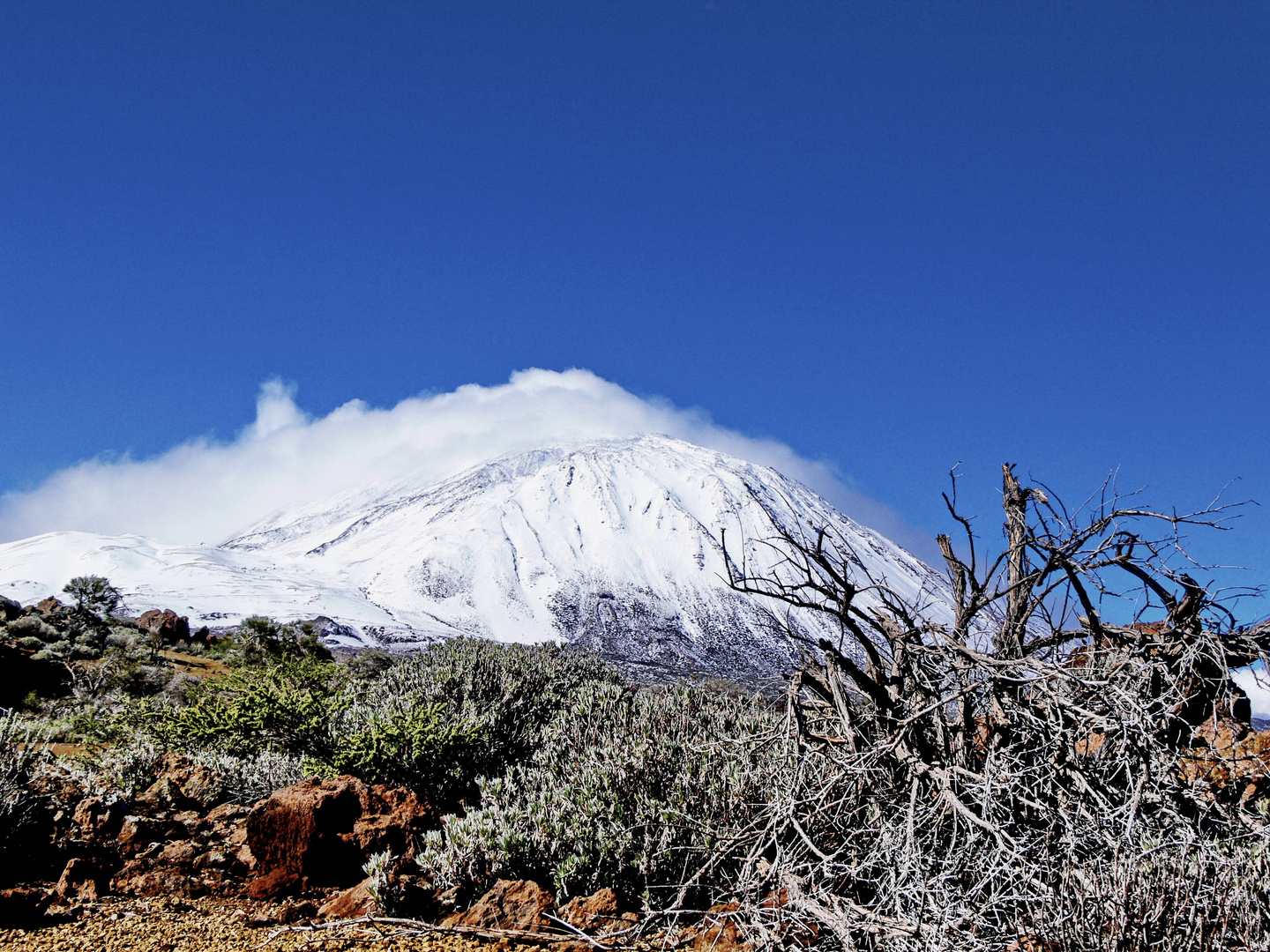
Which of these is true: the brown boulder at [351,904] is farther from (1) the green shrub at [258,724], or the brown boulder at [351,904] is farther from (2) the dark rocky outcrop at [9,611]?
(2) the dark rocky outcrop at [9,611]

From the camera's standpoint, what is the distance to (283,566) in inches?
2370

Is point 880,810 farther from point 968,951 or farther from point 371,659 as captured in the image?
point 371,659

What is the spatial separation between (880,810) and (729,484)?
93145 mm

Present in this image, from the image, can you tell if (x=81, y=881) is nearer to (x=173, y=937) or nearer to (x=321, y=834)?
(x=173, y=937)

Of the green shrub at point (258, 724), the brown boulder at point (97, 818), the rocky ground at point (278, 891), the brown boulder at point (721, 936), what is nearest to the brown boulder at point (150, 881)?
the rocky ground at point (278, 891)

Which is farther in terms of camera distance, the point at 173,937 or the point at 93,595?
the point at 93,595

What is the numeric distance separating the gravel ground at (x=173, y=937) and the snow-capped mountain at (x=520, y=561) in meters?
27.0

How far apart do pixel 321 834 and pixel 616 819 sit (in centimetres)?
167

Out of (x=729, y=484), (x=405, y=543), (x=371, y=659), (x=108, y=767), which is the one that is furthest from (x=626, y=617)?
(x=108, y=767)

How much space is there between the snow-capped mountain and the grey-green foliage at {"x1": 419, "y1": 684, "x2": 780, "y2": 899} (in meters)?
25.6

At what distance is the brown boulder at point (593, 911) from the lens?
3.21 meters

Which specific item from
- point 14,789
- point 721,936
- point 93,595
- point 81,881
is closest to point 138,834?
point 81,881

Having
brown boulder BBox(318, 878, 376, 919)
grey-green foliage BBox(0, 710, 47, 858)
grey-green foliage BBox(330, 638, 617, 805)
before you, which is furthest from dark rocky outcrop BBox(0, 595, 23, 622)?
brown boulder BBox(318, 878, 376, 919)

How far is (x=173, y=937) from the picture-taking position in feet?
10.7
